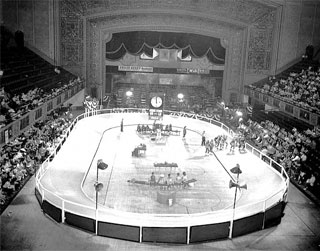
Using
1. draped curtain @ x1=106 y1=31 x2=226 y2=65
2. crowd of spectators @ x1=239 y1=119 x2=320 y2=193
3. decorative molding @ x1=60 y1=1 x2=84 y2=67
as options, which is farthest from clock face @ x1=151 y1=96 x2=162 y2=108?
decorative molding @ x1=60 y1=1 x2=84 y2=67

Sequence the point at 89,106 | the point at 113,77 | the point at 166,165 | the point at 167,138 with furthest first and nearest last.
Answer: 1. the point at 113,77
2. the point at 89,106
3. the point at 167,138
4. the point at 166,165

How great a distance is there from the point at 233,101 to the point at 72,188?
27314 millimetres

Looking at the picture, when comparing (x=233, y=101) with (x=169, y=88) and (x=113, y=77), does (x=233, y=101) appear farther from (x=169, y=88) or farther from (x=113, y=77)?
(x=113, y=77)

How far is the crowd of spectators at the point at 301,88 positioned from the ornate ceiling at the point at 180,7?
713 cm

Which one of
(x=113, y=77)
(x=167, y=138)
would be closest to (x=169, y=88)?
(x=113, y=77)

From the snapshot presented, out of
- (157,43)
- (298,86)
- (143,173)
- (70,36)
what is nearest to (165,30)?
→ (157,43)

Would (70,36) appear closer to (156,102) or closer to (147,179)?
(156,102)

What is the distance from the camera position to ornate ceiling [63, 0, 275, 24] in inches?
1532

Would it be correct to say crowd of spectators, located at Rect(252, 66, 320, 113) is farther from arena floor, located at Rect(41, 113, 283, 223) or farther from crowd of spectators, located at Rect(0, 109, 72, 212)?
crowd of spectators, located at Rect(0, 109, 72, 212)

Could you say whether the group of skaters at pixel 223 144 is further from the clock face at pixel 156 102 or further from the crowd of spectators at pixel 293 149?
the clock face at pixel 156 102

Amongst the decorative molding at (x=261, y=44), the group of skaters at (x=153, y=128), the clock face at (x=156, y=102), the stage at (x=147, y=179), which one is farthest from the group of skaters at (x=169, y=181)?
the decorative molding at (x=261, y=44)

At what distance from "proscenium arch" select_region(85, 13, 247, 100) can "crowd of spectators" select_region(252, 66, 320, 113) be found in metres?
4.61

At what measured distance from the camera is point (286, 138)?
25984 millimetres

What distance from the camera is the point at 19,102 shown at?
22484 mm
